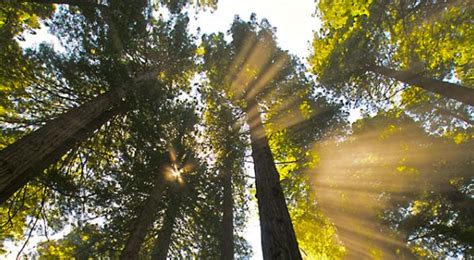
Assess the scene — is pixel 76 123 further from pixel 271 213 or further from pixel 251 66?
pixel 251 66

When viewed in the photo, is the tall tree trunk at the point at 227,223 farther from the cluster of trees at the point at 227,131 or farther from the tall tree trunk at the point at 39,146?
the tall tree trunk at the point at 39,146

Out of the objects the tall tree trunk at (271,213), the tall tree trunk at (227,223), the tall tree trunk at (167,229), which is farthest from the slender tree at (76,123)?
the tall tree trunk at (227,223)

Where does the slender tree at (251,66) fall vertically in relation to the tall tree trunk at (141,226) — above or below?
above

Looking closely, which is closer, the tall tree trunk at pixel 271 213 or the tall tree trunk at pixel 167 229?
the tall tree trunk at pixel 271 213

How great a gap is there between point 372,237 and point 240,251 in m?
6.40

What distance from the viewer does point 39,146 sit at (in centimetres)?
475

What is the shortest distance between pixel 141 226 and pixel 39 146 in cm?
385

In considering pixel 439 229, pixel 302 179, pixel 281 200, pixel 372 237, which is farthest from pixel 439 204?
pixel 281 200

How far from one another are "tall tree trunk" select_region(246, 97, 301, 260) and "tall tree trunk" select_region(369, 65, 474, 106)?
586cm

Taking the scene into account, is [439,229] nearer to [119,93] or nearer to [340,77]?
[340,77]

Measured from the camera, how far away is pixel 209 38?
11.6 m

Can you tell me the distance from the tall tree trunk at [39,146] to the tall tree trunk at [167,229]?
12.9ft

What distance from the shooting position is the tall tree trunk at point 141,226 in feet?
22.0

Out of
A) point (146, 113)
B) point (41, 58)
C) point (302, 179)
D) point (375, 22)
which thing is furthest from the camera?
point (302, 179)
